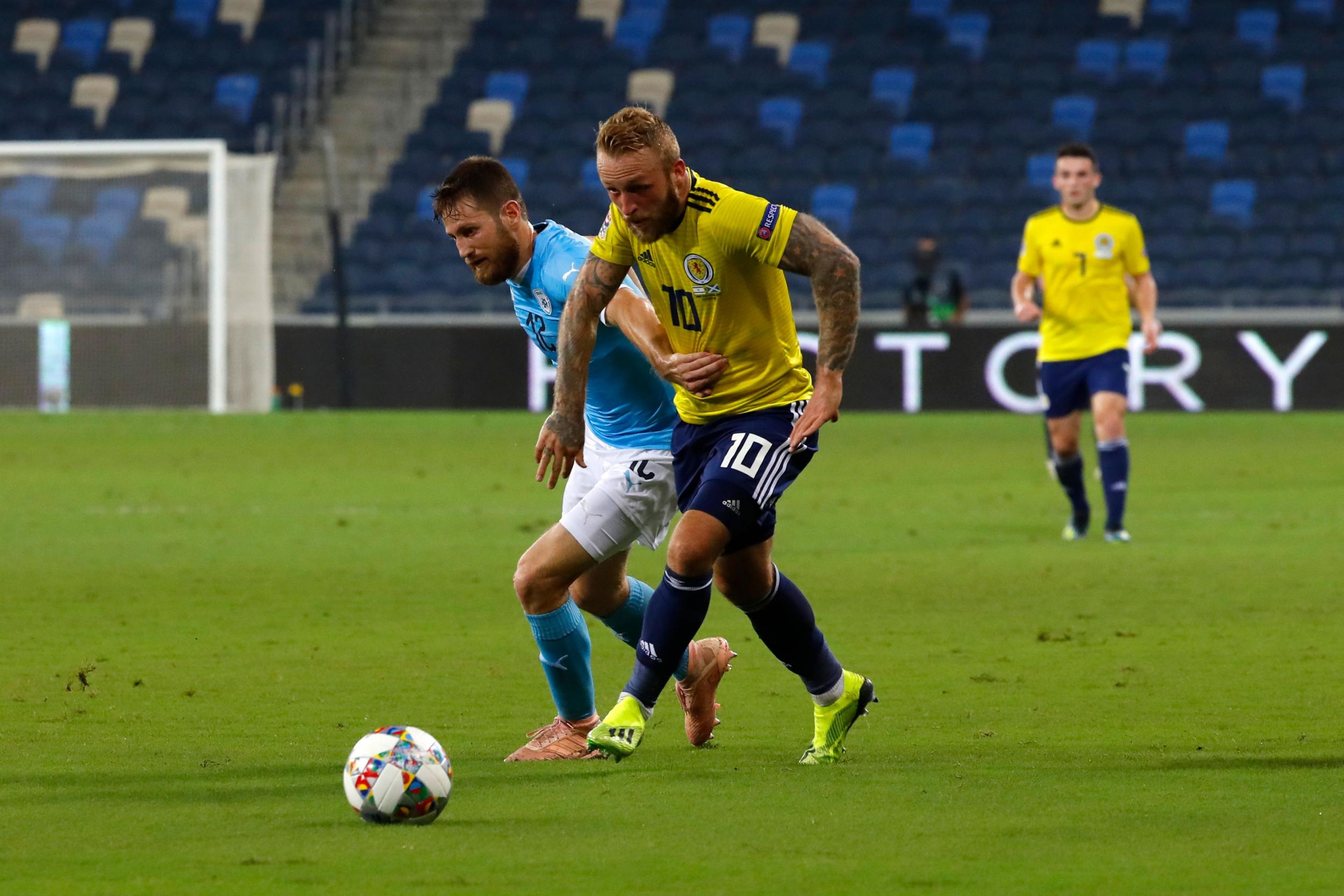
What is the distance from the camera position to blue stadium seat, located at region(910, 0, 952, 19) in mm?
28781

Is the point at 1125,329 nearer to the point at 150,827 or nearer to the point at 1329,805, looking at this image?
the point at 1329,805

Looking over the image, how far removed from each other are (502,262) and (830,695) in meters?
1.40

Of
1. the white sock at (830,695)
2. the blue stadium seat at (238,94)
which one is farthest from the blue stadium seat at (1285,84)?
the white sock at (830,695)

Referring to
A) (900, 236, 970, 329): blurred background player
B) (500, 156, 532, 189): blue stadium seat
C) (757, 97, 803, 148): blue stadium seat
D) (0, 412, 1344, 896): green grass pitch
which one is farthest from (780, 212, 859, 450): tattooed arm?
(757, 97, 803, 148): blue stadium seat

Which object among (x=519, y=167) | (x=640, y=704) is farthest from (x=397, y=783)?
(x=519, y=167)

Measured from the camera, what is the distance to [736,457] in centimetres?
497

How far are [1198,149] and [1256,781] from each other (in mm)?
23150

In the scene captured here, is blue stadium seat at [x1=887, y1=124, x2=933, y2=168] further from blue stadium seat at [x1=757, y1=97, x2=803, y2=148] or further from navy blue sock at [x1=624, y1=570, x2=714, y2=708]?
navy blue sock at [x1=624, y1=570, x2=714, y2=708]

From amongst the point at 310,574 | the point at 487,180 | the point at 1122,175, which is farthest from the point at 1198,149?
the point at 487,180

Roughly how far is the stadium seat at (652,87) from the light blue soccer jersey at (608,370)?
2238cm

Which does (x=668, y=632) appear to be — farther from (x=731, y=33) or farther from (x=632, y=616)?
(x=731, y=33)

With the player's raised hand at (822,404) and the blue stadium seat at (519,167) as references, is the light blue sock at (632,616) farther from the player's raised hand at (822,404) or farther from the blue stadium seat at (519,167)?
the blue stadium seat at (519,167)

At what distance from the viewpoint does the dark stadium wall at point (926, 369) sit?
20.8m

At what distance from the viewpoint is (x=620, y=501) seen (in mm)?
5289
